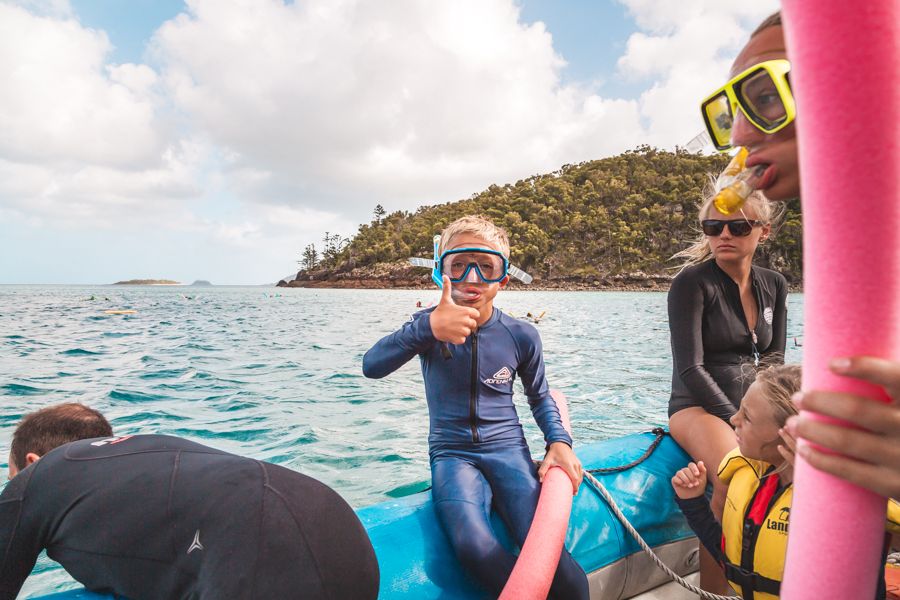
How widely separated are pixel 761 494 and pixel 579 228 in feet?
302

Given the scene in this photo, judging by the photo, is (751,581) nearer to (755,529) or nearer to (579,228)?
(755,529)

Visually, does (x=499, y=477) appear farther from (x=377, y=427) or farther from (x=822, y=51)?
(x=377, y=427)

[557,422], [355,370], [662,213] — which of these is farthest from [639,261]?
[557,422]

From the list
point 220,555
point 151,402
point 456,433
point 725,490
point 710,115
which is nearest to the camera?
point 710,115

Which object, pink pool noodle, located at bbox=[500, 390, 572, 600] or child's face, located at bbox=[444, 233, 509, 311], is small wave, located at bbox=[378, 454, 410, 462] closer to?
child's face, located at bbox=[444, 233, 509, 311]

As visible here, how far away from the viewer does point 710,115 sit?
1192 millimetres

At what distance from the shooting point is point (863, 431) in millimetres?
583

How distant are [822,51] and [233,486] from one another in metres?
1.65

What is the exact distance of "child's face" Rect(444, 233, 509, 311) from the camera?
2643 mm

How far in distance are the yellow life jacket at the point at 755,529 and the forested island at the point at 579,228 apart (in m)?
77.2

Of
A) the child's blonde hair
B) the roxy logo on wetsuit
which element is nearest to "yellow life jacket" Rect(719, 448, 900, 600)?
the child's blonde hair

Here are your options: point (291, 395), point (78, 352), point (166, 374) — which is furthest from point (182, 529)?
point (78, 352)

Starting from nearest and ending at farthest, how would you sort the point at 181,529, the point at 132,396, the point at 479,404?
the point at 181,529
the point at 479,404
the point at 132,396

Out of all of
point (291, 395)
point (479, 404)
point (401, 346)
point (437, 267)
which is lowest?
point (291, 395)
